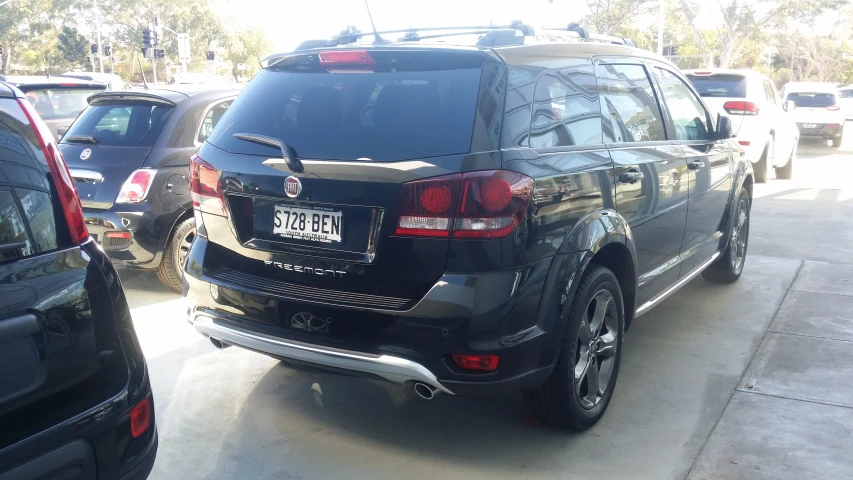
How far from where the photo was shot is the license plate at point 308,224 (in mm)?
3264

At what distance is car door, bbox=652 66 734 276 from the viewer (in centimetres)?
490

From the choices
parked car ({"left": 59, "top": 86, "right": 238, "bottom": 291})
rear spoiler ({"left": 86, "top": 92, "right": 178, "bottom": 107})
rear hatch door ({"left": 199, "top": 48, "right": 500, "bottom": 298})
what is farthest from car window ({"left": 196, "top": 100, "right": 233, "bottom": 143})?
rear hatch door ({"left": 199, "top": 48, "right": 500, "bottom": 298})

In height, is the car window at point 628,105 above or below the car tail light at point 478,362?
above

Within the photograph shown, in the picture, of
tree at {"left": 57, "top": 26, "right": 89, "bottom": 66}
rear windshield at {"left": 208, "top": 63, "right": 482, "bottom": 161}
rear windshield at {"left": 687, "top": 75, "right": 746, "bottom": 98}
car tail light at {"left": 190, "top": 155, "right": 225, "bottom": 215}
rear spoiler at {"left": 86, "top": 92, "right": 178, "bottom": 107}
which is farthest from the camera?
tree at {"left": 57, "top": 26, "right": 89, "bottom": 66}

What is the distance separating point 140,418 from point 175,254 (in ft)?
12.4

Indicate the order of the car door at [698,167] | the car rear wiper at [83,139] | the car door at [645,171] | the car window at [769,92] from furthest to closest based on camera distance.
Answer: the car window at [769,92] < the car rear wiper at [83,139] < the car door at [698,167] < the car door at [645,171]

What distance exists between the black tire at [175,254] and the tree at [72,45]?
190 ft

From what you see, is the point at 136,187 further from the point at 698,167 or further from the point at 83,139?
the point at 698,167

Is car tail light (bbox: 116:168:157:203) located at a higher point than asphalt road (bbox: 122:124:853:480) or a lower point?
higher

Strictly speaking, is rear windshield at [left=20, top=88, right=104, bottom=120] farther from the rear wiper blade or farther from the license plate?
the license plate

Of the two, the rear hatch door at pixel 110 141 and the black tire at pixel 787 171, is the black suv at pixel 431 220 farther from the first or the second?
the black tire at pixel 787 171

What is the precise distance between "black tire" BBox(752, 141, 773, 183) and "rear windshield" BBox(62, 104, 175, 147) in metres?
9.33

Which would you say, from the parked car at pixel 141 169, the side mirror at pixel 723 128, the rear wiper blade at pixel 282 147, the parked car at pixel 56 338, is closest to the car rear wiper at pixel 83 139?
the parked car at pixel 141 169

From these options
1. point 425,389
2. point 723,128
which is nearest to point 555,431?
point 425,389
